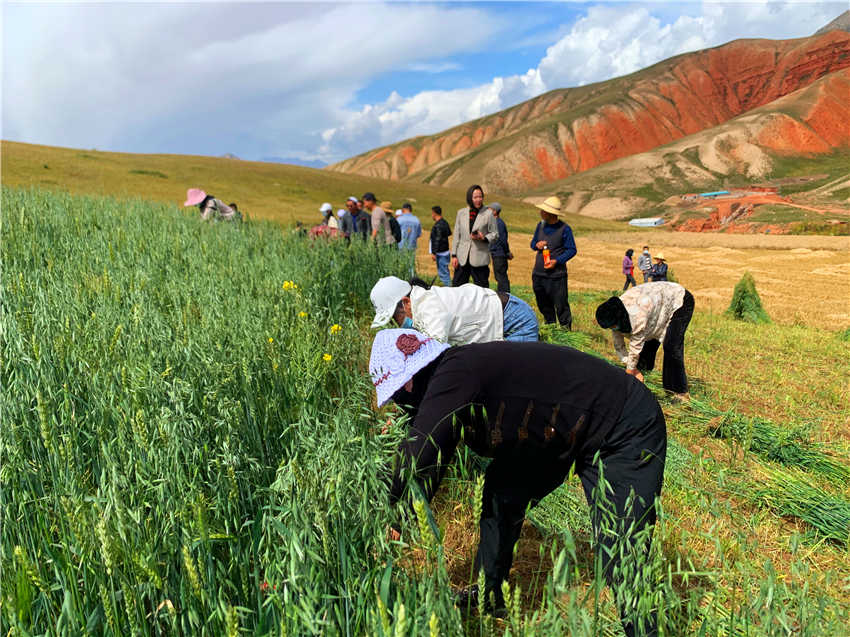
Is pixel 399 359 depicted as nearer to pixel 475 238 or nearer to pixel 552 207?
pixel 552 207

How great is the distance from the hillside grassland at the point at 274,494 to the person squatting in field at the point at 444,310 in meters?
0.43

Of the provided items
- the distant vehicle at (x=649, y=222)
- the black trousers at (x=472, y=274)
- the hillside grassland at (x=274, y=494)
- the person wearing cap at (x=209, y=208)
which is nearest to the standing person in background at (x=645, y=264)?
the black trousers at (x=472, y=274)

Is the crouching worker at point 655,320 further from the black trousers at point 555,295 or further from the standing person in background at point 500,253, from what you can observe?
the standing person in background at point 500,253

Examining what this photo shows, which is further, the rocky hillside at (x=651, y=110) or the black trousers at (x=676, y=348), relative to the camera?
the rocky hillside at (x=651, y=110)

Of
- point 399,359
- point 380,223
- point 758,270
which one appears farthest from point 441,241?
point 758,270

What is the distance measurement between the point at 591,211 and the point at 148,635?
291 ft

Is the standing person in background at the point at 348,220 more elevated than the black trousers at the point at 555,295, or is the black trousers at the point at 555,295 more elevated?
Result: the standing person in background at the point at 348,220

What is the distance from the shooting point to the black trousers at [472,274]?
727cm

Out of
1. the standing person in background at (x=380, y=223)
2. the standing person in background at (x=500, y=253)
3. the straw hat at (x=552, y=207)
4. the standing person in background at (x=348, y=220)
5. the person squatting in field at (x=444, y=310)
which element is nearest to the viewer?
the person squatting in field at (x=444, y=310)

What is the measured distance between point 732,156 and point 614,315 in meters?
99.7

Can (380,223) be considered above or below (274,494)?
above

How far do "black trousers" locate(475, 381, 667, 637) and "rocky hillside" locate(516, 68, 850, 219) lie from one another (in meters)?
84.0

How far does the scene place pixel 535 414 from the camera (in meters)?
1.77

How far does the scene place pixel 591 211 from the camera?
8281 cm
